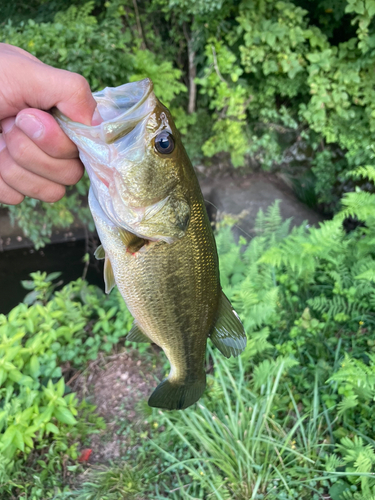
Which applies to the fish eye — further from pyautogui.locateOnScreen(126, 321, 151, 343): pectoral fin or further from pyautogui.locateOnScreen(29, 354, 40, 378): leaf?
pyautogui.locateOnScreen(29, 354, 40, 378): leaf

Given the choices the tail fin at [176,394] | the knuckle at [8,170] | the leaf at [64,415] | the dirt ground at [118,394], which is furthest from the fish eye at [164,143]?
the dirt ground at [118,394]

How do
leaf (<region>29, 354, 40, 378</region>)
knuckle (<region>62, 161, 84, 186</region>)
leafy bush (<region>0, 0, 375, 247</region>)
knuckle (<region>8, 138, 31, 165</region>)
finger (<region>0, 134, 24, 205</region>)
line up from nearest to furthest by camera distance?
1. knuckle (<region>8, 138, 31, 165</region>)
2. knuckle (<region>62, 161, 84, 186</region>)
3. finger (<region>0, 134, 24, 205</region>)
4. leaf (<region>29, 354, 40, 378</region>)
5. leafy bush (<region>0, 0, 375, 247</region>)

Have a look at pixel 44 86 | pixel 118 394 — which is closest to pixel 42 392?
pixel 118 394

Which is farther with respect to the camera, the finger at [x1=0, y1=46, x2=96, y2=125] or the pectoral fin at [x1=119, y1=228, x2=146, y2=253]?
the pectoral fin at [x1=119, y1=228, x2=146, y2=253]

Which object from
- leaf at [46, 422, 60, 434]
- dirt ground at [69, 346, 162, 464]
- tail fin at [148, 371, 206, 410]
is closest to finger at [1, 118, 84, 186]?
tail fin at [148, 371, 206, 410]

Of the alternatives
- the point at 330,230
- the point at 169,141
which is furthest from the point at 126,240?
the point at 330,230

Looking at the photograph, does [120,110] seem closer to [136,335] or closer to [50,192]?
[50,192]

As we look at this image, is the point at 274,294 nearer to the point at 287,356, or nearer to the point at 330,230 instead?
the point at 287,356
